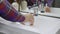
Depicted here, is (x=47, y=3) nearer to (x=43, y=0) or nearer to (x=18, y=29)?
(x=43, y=0)

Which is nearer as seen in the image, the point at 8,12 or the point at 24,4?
the point at 8,12

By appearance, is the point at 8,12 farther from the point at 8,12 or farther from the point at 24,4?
the point at 24,4

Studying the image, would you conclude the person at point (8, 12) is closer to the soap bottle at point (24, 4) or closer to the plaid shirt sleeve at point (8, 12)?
the plaid shirt sleeve at point (8, 12)

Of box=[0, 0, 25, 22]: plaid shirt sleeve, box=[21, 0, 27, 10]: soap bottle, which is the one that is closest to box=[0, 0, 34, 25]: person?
box=[0, 0, 25, 22]: plaid shirt sleeve

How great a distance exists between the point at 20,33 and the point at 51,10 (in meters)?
0.60

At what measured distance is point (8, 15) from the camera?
→ 0.57 meters

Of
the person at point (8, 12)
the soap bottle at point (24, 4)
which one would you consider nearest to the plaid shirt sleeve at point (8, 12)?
the person at point (8, 12)

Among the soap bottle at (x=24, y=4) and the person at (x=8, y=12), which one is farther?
the soap bottle at (x=24, y=4)

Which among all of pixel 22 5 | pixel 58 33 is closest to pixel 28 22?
pixel 58 33

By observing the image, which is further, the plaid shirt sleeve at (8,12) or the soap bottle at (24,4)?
the soap bottle at (24,4)

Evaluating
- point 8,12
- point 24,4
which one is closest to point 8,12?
point 8,12

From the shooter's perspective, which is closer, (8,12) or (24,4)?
(8,12)

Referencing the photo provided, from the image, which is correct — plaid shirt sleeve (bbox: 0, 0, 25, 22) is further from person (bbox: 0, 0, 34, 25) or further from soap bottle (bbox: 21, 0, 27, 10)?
soap bottle (bbox: 21, 0, 27, 10)

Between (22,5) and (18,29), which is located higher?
(22,5)
